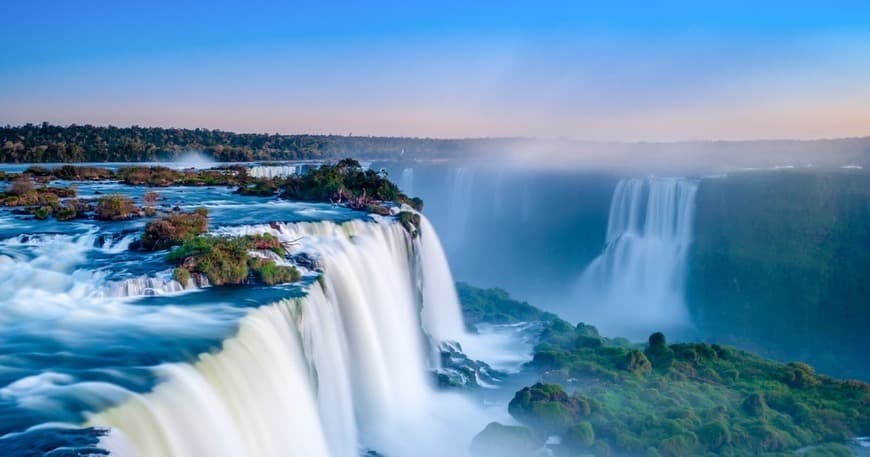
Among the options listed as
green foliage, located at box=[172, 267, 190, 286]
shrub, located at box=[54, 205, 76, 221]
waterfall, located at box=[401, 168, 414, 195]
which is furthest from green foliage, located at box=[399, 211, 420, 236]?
waterfall, located at box=[401, 168, 414, 195]

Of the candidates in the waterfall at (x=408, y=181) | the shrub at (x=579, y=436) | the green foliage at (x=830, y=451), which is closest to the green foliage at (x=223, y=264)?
the shrub at (x=579, y=436)

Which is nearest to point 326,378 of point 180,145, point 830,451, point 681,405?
point 681,405

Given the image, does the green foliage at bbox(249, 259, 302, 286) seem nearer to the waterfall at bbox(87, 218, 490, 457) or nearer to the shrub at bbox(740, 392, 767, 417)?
the waterfall at bbox(87, 218, 490, 457)

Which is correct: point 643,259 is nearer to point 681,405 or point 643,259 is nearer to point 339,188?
point 339,188

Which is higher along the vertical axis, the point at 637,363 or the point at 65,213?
the point at 65,213

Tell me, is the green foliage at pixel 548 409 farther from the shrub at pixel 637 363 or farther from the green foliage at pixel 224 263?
the green foliage at pixel 224 263
